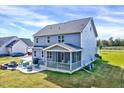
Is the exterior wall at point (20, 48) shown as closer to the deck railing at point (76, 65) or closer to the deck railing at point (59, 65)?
the deck railing at point (59, 65)

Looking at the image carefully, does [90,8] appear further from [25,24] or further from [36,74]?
[36,74]

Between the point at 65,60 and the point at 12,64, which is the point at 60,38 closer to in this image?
the point at 65,60

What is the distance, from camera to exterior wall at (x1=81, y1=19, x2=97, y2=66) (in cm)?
1212

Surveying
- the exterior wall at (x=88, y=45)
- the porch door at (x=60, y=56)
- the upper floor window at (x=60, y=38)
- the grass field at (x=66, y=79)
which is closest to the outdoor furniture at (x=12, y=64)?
the grass field at (x=66, y=79)

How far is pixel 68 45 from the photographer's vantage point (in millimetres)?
11609

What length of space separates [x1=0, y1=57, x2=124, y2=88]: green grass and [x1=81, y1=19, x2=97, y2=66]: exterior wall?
2299 mm

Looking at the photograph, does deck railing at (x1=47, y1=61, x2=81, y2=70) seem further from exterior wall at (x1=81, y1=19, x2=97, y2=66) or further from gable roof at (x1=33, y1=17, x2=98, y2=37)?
gable roof at (x1=33, y1=17, x2=98, y2=37)

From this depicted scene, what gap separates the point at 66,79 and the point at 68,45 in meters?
3.12

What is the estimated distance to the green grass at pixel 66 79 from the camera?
330 inches
